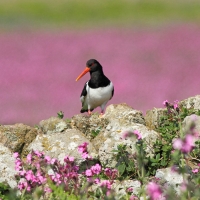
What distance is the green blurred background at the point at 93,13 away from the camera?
3672 centimetres

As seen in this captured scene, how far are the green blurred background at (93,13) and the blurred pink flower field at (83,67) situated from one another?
15.8 ft

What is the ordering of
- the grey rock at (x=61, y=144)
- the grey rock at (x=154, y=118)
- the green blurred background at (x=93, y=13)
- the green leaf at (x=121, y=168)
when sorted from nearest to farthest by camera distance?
the green leaf at (x=121, y=168)
the grey rock at (x=61, y=144)
the grey rock at (x=154, y=118)
the green blurred background at (x=93, y=13)

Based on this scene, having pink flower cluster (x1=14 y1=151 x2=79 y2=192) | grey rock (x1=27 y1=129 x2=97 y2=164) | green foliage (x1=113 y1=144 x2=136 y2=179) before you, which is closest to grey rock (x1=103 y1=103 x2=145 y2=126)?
grey rock (x1=27 y1=129 x2=97 y2=164)

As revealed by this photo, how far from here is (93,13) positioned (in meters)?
41.4

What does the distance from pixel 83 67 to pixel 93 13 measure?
18636 millimetres

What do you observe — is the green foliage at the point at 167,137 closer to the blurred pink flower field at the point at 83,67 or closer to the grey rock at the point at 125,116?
the grey rock at the point at 125,116

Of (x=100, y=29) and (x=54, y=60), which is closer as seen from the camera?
(x=54, y=60)

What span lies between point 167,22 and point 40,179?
31128mm

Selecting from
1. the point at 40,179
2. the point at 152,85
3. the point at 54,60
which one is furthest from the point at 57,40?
the point at 40,179

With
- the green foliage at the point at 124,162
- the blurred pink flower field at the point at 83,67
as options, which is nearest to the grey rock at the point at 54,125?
the green foliage at the point at 124,162

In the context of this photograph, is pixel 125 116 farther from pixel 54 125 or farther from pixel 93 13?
pixel 93 13

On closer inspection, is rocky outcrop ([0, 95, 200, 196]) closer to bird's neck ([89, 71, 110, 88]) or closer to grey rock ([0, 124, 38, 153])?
grey rock ([0, 124, 38, 153])

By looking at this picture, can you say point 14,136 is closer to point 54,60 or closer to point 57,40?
point 54,60

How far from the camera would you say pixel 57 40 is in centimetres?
2861
